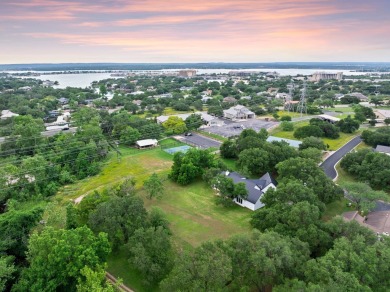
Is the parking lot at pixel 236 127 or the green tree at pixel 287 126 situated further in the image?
the parking lot at pixel 236 127

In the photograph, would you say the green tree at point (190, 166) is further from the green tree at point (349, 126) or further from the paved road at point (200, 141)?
the green tree at point (349, 126)

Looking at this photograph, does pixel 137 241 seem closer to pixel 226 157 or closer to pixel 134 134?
pixel 226 157

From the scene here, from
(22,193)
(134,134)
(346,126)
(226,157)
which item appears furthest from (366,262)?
(346,126)

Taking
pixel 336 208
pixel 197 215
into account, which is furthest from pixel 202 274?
pixel 336 208

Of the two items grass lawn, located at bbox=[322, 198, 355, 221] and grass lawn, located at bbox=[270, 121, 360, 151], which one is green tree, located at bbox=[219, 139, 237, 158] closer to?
grass lawn, located at bbox=[270, 121, 360, 151]

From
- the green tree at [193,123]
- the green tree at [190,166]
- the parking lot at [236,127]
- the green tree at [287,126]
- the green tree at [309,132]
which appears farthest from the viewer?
the green tree at [193,123]

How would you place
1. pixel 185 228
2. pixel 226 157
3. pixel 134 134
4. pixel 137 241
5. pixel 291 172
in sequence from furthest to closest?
1. pixel 134 134
2. pixel 226 157
3. pixel 291 172
4. pixel 185 228
5. pixel 137 241

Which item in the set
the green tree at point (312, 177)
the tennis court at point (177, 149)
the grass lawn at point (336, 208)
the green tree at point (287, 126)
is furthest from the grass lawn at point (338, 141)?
the tennis court at point (177, 149)
